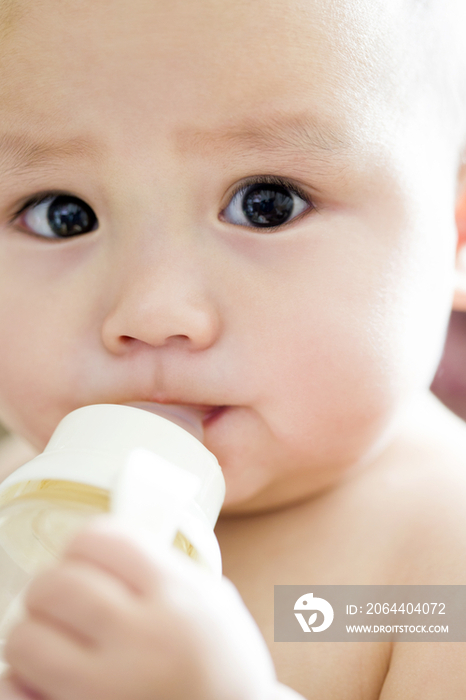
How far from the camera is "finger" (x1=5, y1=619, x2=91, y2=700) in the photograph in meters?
0.42

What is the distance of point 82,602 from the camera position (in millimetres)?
426

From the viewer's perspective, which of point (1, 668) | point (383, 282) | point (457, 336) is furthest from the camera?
point (457, 336)

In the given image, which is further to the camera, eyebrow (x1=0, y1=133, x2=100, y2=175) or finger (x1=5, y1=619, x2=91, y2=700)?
eyebrow (x1=0, y1=133, x2=100, y2=175)

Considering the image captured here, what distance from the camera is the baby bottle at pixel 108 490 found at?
48 cm

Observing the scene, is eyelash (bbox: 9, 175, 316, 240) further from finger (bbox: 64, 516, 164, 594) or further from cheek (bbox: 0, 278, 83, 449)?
finger (bbox: 64, 516, 164, 594)

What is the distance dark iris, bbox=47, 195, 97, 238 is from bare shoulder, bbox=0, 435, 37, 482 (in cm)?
57

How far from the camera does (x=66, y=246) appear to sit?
75cm

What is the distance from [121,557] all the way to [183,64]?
419 mm

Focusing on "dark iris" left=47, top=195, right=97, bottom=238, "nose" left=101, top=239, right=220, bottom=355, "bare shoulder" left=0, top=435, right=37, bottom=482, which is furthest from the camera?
"bare shoulder" left=0, top=435, right=37, bottom=482

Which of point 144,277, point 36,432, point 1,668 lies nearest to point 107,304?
point 144,277

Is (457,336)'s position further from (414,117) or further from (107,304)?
(107,304)

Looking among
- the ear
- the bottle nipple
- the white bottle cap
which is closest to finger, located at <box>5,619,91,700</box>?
the white bottle cap

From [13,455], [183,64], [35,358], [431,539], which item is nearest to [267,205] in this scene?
[183,64]

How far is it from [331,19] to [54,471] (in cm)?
47
